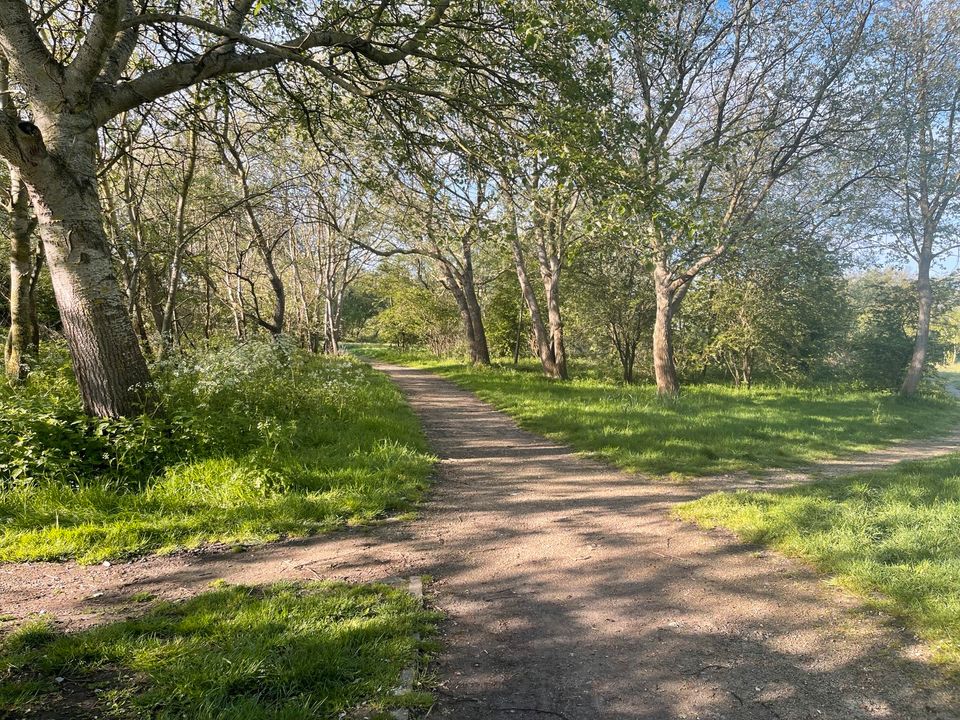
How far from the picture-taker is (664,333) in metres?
14.5

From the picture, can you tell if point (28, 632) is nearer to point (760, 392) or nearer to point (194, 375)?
point (194, 375)

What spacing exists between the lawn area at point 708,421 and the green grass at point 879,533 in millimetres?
1644

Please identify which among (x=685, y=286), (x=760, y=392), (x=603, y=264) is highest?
(x=603, y=264)

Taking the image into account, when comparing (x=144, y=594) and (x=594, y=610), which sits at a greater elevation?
(x=144, y=594)

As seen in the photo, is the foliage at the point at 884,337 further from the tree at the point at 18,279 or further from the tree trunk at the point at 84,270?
the tree at the point at 18,279

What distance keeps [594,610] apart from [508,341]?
27167mm

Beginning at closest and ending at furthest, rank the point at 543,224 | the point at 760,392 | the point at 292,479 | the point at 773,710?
the point at 773,710, the point at 292,479, the point at 543,224, the point at 760,392

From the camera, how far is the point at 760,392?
16.6 m

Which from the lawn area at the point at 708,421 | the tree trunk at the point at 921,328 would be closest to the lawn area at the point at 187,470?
the lawn area at the point at 708,421

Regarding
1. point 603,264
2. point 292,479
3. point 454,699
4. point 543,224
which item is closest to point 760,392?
point 603,264

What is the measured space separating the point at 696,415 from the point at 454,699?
932cm

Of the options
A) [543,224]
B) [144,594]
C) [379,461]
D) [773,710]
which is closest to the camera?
[773,710]

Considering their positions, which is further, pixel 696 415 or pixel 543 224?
pixel 543 224

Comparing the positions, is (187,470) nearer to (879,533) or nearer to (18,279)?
(18,279)
